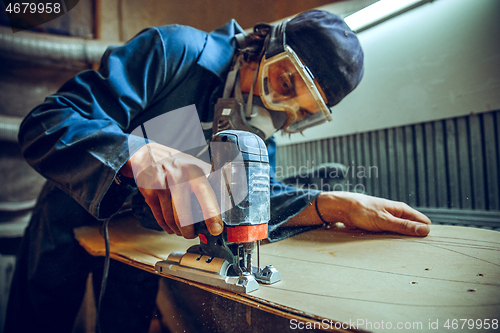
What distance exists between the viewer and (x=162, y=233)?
115 cm

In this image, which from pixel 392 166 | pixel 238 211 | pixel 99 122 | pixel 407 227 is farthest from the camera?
pixel 392 166

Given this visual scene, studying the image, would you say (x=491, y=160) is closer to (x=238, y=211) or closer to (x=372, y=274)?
(x=372, y=274)

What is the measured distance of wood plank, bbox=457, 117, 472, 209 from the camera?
112 centimetres

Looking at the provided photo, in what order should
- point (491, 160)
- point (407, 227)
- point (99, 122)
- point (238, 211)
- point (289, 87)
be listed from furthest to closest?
point (491, 160) < point (289, 87) < point (407, 227) < point (99, 122) < point (238, 211)

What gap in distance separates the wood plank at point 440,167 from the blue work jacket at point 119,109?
21.5 inches

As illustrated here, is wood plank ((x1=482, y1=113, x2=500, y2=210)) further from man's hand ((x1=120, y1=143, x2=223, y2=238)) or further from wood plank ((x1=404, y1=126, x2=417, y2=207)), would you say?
man's hand ((x1=120, y1=143, x2=223, y2=238))

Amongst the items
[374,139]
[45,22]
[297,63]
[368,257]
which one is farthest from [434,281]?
[45,22]

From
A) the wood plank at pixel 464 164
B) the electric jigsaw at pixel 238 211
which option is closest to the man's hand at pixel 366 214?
the wood plank at pixel 464 164

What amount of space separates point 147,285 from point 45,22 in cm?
209

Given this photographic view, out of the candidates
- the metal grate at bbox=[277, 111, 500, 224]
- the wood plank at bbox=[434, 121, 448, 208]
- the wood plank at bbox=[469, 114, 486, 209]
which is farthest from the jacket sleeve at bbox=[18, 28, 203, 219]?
the wood plank at bbox=[469, 114, 486, 209]

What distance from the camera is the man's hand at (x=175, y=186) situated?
62cm

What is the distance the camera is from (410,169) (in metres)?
1.23

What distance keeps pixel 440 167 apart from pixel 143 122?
50.9 inches

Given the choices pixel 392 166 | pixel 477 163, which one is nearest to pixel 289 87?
pixel 392 166
